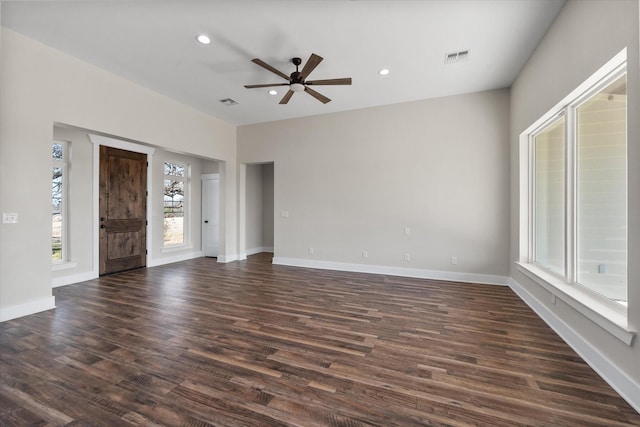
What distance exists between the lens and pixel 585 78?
2291mm

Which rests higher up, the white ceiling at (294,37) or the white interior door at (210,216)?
the white ceiling at (294,37)

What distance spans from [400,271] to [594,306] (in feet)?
9.97

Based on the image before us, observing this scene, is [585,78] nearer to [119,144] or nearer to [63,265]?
[119,144]

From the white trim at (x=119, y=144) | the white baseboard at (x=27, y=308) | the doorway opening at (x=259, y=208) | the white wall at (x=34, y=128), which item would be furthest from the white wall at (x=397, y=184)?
the white baseboard at (x=27, y=308)

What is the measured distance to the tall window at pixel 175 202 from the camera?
6.45 metres

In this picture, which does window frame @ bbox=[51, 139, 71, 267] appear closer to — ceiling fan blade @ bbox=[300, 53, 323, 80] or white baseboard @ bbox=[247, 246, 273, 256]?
white baseboard @ bbox=[247, 246, 273, 256]

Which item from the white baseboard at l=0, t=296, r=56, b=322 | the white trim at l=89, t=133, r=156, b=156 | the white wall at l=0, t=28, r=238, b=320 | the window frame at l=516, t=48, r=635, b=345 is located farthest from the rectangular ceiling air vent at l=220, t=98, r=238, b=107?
the window frame at l=516, t=48, r=635, b=345

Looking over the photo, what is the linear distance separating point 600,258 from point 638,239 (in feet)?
2.63

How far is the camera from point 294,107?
210 inches

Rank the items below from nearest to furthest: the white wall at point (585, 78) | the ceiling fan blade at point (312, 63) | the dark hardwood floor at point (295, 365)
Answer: the dark hardwood floor at point (295, 365)
the white wall at point (585, 78)
the ceiling fan blade at point (312, 63)

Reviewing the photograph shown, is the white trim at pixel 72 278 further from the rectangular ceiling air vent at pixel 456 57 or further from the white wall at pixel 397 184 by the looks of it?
the rectangular ceiling air vent at pixel 456 57

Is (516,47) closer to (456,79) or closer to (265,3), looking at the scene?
(456,79)

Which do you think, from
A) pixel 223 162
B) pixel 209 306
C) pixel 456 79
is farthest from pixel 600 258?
pixel 223 162

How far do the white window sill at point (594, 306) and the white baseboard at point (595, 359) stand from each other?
0.73 ft
